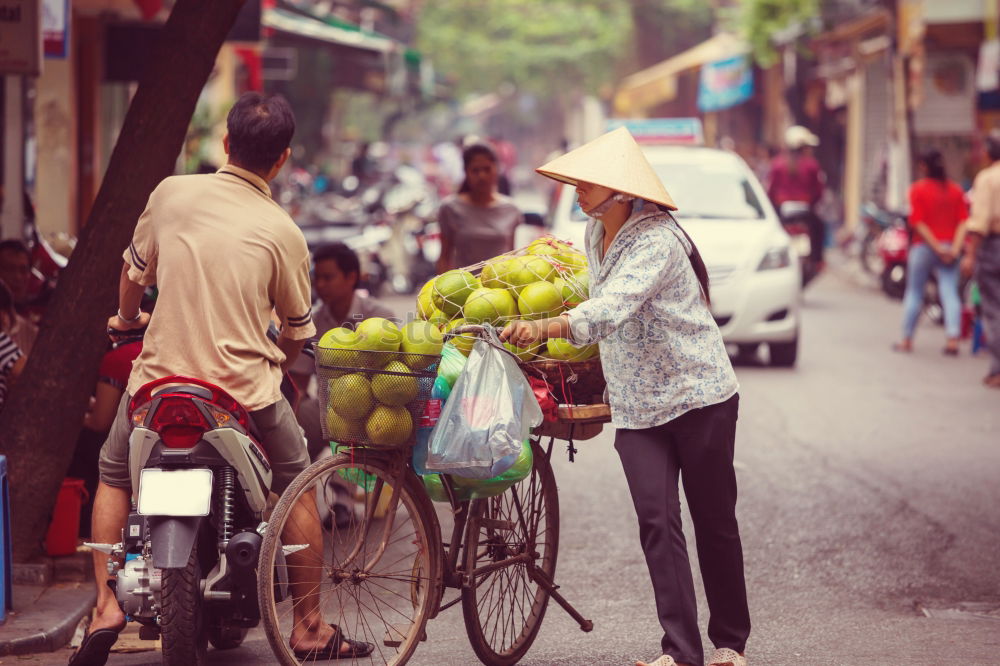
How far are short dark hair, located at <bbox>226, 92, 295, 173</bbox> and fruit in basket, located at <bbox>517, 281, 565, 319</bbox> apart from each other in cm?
90

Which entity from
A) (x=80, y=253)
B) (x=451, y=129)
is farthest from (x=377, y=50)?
(x=451, y=129)

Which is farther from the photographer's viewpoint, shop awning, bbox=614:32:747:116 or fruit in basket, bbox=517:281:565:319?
shop awning, bbox=614:32:747:116

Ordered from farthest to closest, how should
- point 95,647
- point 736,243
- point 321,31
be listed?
point 321,31, point 736,243, point 95,647

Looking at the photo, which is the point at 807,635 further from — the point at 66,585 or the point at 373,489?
the point at 66,585

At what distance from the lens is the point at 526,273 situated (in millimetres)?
4980

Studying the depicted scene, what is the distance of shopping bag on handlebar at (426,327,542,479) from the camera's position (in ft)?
14.8

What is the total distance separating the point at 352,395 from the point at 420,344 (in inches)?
10.0

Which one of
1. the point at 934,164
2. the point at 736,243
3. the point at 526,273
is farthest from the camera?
the point at 934,164

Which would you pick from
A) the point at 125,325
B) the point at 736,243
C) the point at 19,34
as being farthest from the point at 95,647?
the point at 736,243

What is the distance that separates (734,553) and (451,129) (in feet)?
283

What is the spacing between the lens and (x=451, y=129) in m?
90.1

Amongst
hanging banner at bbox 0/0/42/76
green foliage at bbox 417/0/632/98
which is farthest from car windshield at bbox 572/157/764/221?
green foliage at bbox 417/0/632/98

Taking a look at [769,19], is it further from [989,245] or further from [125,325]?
[125,325]

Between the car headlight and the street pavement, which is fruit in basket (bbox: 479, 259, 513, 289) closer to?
the street pavement
